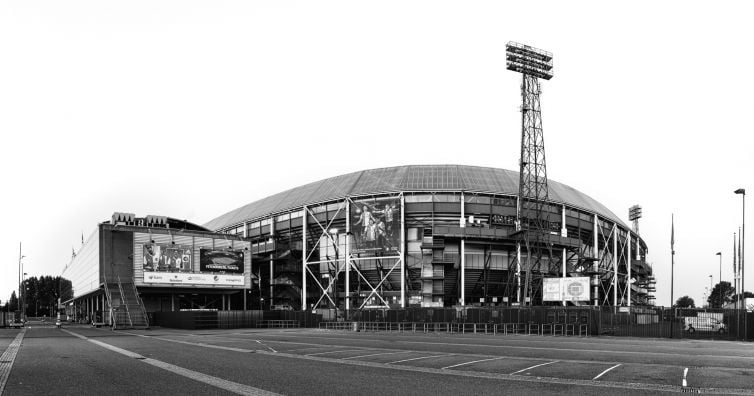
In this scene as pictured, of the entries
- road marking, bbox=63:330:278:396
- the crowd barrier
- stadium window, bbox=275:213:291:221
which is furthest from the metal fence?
road marking, bbox=63:330:278:396

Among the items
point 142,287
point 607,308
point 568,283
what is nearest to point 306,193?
point 142,287

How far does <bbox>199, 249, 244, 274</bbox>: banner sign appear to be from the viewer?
268ft

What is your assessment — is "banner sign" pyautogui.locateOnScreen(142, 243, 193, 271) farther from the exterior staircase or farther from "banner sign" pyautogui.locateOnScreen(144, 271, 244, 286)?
the exterior staircase

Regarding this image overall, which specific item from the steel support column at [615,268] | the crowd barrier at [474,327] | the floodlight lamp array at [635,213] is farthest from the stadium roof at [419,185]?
the crowd barrier at [474,327]

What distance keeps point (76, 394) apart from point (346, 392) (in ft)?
20.0

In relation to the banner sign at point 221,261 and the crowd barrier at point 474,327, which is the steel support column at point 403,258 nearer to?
the banner sign at point 221,261

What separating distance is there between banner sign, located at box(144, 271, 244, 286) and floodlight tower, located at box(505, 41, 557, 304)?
36.2 m

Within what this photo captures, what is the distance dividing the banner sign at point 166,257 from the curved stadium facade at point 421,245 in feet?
73.6

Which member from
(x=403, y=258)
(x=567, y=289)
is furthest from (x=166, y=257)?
(x=567, y=289)

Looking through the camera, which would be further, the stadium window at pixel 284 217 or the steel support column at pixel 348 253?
the stadium window at pixel 284 217

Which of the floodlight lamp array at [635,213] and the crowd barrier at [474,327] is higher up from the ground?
the floodlight lamp array at [635,213]

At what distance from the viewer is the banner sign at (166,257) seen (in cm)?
7694

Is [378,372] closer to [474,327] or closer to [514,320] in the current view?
[474,327]

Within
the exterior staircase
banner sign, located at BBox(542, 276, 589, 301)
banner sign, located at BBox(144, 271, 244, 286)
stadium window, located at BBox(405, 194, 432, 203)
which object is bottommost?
the exterior staircase
